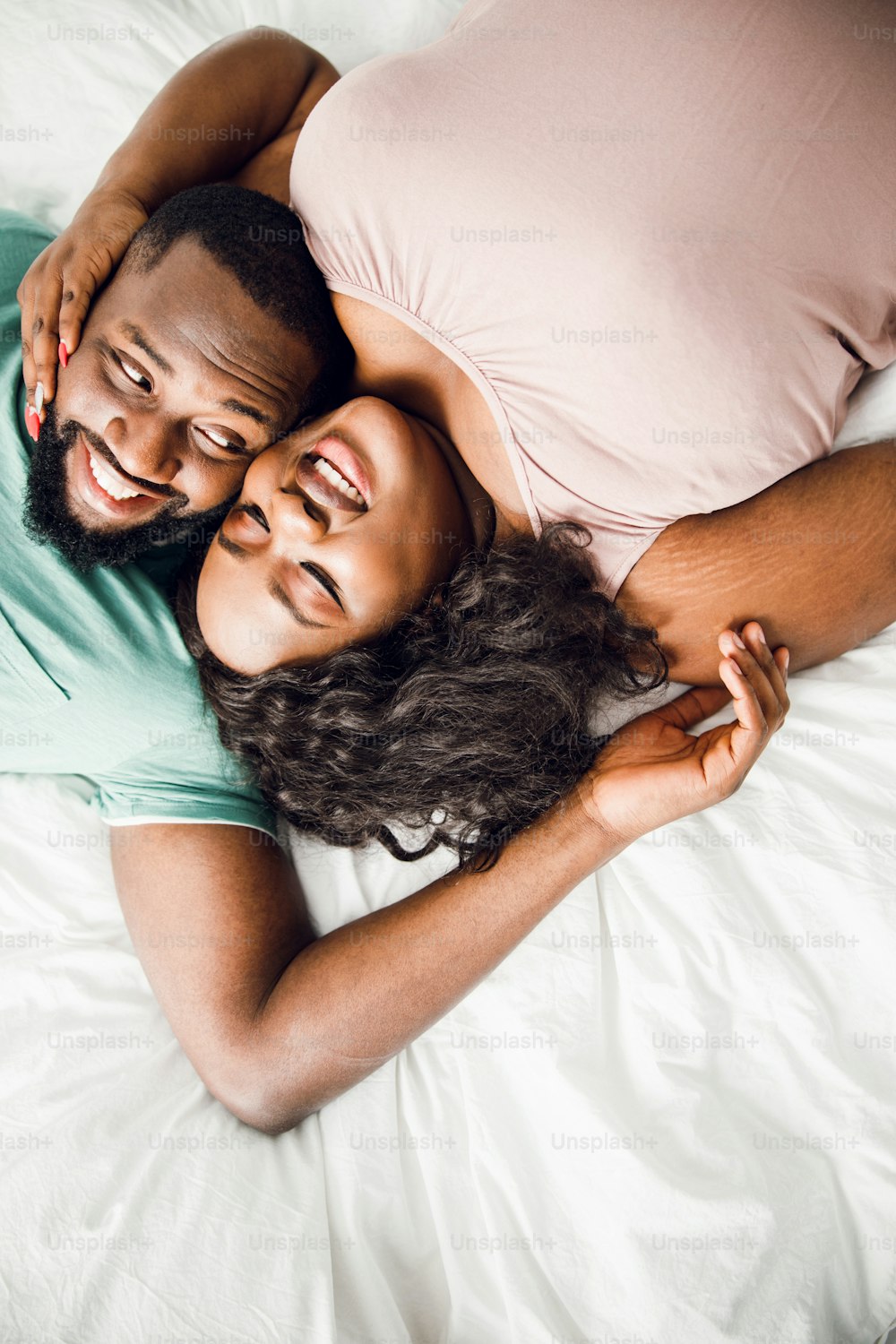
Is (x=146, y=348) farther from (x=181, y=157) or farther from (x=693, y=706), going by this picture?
(x=693, y=706)

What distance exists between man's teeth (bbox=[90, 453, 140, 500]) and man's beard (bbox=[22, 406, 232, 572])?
5 centimetres

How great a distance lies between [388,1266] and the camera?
133cm

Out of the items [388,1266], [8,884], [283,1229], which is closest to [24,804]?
[8,884]

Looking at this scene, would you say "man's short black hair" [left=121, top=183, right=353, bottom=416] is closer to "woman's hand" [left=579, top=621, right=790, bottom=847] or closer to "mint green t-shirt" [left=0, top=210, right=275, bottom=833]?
"mint green t-shirt" [left=0, top=210, right=275, bottom=833]

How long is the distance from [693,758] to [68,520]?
1056 mm

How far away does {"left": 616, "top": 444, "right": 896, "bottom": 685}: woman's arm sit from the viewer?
4.45ft

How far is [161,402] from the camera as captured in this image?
4.63 ft

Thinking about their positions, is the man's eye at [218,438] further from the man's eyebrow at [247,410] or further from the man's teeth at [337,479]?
the man's teeth at [337,479]

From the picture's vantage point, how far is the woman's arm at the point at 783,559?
4.45 ft

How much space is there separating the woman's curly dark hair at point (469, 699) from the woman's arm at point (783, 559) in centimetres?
7

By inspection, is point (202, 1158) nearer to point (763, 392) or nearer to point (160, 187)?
point (763, 392)

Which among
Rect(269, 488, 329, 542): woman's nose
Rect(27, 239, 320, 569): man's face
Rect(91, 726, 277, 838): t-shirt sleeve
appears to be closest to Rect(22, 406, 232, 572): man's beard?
Rect(27, 239, 320, 569): man's face

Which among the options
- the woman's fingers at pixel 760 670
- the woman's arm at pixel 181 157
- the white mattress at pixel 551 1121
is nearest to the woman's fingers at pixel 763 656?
the woman's fingers at pixel 760 670

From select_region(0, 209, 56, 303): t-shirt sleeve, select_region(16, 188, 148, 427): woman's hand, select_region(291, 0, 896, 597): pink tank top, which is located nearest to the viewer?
select_region(291, 0, 896, 597): pink tank top
